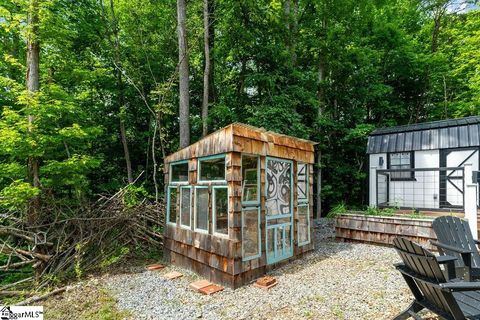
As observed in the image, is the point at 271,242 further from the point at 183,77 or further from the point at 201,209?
the point at 183,77

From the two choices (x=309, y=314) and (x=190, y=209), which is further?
(x=190, y=209)

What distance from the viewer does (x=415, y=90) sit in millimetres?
13391

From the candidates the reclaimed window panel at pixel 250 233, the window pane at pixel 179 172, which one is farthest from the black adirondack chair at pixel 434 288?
the window pane at pixel 179 172

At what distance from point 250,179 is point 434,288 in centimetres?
304

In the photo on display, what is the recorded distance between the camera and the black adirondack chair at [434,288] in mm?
2104

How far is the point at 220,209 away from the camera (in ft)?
14.6

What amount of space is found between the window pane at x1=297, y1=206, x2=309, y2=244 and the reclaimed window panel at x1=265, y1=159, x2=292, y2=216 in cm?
55

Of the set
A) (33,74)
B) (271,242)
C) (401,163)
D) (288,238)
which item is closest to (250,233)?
(271,242)

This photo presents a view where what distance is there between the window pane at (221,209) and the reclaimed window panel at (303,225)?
193 centimetres

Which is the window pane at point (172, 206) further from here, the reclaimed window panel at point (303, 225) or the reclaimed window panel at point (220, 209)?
the reclaimed window panel at point (303, 225)

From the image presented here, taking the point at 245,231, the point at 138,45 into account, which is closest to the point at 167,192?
the point at 245,231

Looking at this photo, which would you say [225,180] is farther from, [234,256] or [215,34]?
[215,34]

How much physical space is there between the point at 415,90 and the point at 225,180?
13355 mm

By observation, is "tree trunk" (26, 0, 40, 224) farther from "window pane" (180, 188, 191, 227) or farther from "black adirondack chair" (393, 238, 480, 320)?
"black adirondack chair" (393, 238, 480, 320)
